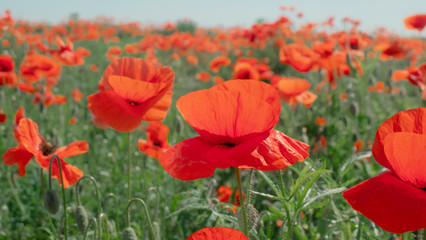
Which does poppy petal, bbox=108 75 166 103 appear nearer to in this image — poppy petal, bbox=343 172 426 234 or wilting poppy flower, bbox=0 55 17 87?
poppy petal, bbox=343 172 426 234

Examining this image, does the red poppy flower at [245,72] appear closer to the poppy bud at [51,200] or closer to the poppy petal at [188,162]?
the poppy bud at [51,200]

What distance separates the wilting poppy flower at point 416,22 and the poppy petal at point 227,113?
8.13ft

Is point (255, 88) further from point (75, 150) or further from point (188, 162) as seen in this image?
point (75, 150)

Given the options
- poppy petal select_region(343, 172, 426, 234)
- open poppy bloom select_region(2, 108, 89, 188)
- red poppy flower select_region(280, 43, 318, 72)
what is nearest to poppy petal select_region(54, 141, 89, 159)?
open poppy bloom select_region(2, 108, 89, 188)

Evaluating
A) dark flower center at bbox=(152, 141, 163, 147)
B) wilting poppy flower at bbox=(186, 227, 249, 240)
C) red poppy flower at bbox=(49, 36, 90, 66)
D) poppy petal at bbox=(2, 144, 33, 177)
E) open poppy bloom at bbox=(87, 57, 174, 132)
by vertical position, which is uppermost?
open poppy bloom at bbox=(87, 57, 174, 132)

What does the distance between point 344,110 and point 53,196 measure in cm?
274

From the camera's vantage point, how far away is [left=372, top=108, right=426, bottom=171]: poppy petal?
30.0 inches

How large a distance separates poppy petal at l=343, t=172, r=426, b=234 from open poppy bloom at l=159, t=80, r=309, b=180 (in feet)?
0.44

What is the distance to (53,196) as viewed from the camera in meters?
1.34

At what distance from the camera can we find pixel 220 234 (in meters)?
0.69

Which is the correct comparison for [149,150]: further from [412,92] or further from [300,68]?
[412,92]

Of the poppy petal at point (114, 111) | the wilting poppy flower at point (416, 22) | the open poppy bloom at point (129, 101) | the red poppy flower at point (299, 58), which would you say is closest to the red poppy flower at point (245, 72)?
the red poppy flower at point (299, 58)

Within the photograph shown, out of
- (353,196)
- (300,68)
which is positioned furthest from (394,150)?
(300,68)

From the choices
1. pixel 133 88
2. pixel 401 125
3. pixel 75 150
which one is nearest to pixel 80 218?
pixel 75 150
